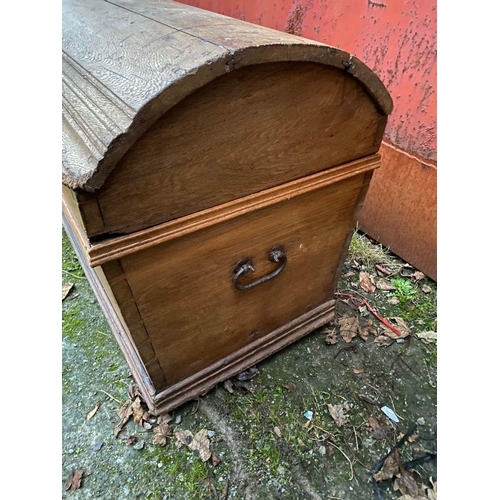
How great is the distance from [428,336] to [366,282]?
1.41 ft

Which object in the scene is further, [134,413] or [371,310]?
[371,310]

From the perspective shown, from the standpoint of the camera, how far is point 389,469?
51.9 inches

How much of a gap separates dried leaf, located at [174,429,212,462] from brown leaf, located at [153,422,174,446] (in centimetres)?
3

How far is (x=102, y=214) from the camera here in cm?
81

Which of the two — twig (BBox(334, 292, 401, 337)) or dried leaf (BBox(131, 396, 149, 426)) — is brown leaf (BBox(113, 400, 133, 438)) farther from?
twig (BBox(334, 292, 401, 337))

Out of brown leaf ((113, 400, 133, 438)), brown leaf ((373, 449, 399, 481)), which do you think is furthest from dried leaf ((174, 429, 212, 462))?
brown leaf ((373, 449, 399, 481))

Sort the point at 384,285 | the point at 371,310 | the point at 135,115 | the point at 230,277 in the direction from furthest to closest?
the point at 384,285 < the point at 371,310 < the point at 230,277 < the point at 135,115

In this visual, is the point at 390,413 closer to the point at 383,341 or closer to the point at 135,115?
the point at 383,341

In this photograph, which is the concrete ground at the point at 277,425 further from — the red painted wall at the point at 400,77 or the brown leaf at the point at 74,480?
the red painted wall at the point at 400,77

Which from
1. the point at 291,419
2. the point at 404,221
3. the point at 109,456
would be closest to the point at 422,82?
the point at 404,221

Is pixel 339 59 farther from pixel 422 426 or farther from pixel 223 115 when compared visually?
pixel 422 426

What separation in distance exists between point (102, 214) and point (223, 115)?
355mm

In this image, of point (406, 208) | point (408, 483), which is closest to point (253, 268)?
point (408, 483)

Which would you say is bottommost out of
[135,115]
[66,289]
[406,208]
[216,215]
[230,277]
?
[66,289]
